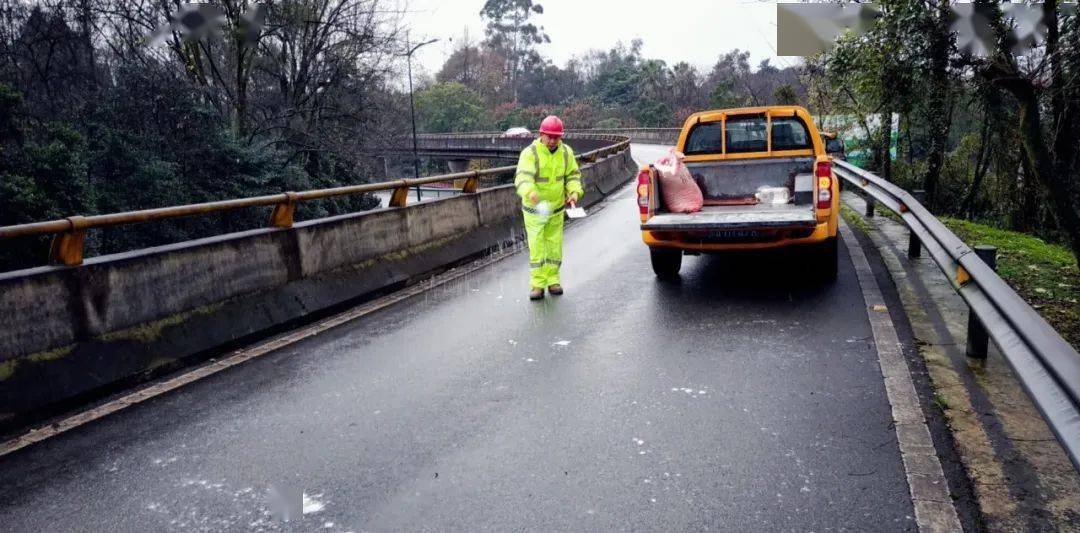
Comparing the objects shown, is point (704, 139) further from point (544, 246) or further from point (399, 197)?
point (399, 197)

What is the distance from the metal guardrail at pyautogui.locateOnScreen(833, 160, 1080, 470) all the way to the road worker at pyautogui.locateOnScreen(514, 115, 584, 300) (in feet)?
11.4

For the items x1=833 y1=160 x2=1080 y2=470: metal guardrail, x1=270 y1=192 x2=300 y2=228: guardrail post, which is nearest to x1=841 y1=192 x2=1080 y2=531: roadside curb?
x1=833 y1=160 x2=1080 y2=470: metal guardrail

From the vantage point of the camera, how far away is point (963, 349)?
17.8ft

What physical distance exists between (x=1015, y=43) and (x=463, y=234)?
8.21 metres

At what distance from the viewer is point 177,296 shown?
5.93 metres

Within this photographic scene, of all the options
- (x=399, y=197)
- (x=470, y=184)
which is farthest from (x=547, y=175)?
(x=470, y=184)

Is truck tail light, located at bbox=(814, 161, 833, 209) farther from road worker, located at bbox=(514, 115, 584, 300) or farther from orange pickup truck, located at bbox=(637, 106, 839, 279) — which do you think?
road worker, located at bbox=(514, 115, 584, 300)

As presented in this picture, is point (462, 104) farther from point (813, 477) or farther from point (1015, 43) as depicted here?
point (813, 477)

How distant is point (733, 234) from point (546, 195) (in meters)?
1.87

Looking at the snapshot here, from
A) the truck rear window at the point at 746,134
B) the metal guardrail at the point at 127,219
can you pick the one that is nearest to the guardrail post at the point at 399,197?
the metal guardrail at the point at 127,219

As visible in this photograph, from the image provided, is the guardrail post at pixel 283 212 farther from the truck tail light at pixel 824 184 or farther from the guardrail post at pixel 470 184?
the truck tail light at pixel 824 184

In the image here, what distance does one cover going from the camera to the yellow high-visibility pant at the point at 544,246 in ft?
25.5

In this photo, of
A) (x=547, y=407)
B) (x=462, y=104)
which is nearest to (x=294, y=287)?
(x=547, y=407)

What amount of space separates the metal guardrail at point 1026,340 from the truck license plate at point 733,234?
1.87 metres
